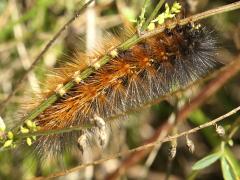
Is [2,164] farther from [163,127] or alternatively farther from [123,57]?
[123,57]

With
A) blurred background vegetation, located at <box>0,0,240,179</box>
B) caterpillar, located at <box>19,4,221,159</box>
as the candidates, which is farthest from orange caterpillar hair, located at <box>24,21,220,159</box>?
blurred background vegetation, located at <box>0,0,240,179</box>

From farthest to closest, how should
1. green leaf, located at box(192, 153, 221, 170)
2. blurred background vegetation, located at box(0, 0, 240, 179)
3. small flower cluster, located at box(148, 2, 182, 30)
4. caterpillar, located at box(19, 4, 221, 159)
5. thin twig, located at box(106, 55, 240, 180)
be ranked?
blurred background vegetation, located at box(0, 0, 240, 179)
thin twig, located at box(106, 55, 240, 180)
caterpillar, located at box(19, 4, 221, 159)
green leaf, located at box(192, 153, 221, 170)
small flower cluster, located at box(148, 2, 182, 30)

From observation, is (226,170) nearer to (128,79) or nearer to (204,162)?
(204,162)

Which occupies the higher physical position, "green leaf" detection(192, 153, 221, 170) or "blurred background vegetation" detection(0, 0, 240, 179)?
"blurred background vegetation" detection(0, 0, 240, 179)

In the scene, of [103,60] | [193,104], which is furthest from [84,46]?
[103,60]

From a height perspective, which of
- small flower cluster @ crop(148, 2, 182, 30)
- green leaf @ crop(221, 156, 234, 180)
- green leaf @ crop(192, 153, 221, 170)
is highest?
small flower cluster @ crop(148, 2, 182, 30)

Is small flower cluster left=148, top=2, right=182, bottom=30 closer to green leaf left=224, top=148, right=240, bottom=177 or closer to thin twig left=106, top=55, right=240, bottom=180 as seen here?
green leaf left=224, top=148, right=240, bottom=177

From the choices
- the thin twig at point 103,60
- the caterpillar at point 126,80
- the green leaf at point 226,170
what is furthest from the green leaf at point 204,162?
the thin twig at point 103,60

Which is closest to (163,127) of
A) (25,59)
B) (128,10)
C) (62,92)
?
(128,10)
